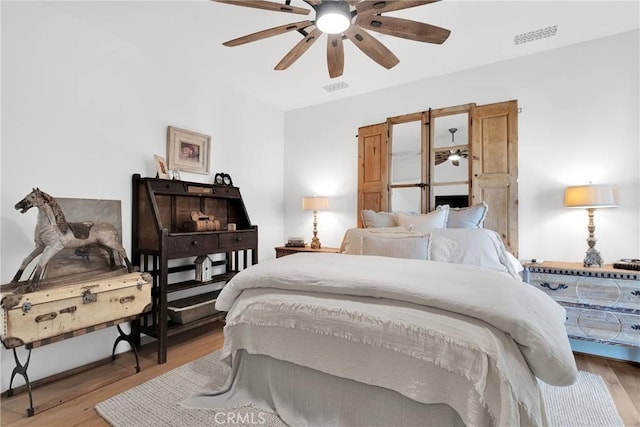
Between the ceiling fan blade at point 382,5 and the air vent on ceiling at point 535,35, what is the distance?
1.80 meters

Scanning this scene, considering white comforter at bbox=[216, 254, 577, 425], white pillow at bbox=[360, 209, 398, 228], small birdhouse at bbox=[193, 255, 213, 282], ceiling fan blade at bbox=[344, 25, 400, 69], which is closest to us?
white comforter at bbox=[216, 254, 577, 425]

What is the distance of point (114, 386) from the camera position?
223 centimetres

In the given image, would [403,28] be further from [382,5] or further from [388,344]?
[388,344]

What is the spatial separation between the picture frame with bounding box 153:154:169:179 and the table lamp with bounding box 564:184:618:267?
12.5 ft

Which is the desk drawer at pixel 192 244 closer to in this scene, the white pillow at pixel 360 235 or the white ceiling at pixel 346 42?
the white pillow at pixel 360 235

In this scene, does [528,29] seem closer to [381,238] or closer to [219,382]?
[381,238]

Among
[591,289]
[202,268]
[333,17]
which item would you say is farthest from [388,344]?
[202,268]

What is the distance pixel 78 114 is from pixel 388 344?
294 centimetres

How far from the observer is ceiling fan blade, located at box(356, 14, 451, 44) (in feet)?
5.90

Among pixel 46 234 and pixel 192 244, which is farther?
pixel 192 244

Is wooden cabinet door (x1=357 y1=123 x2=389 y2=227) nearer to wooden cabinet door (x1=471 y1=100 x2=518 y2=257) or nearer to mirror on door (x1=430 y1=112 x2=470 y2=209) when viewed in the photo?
mirror on door (x1=430 y1=112 x2=470 y2=209)

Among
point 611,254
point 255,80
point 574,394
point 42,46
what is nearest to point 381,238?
point 574,394

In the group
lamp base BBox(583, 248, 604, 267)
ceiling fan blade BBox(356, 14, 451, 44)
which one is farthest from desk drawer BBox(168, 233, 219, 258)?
lamp base BBox(583, 248, 604, 267)

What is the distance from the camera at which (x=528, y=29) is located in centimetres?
272
